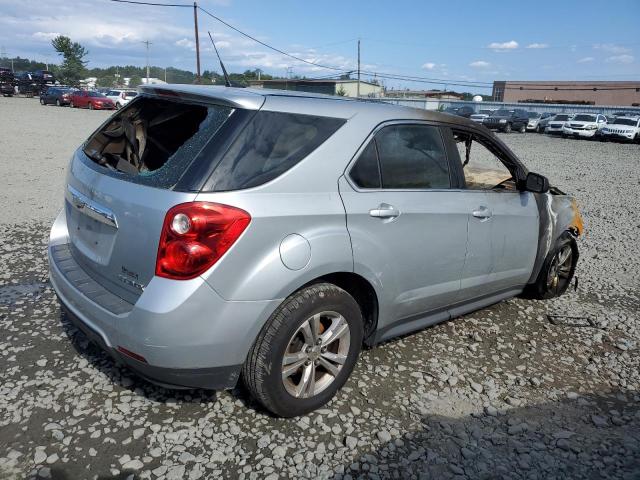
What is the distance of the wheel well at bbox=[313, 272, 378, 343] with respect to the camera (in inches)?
115

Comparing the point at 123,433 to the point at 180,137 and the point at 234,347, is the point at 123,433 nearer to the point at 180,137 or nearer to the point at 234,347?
the point at 234,347

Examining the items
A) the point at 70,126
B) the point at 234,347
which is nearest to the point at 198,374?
the point at 234,347

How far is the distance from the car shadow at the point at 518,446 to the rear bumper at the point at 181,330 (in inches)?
32.7

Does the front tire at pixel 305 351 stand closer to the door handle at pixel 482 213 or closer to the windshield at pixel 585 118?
the door handle at pixel 482 213

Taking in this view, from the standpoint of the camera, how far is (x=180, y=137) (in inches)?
109

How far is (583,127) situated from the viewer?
1179 inches

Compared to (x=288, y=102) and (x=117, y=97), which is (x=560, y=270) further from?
Result: (x=117, y=97)

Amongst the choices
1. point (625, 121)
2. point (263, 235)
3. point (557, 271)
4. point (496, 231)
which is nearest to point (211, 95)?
point (263, 235)

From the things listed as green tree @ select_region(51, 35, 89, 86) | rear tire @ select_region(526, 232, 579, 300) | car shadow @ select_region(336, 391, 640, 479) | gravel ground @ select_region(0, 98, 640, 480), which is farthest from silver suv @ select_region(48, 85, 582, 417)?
green tree @ select_region(51, 35, 89, 86)

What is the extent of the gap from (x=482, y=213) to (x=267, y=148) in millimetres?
1807

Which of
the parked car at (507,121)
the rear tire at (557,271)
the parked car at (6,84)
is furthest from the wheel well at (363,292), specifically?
the parked car at (6,84)

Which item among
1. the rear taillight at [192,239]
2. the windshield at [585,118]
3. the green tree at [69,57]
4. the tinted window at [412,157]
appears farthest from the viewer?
the green tree at [69,57]

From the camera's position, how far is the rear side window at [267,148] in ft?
8.12

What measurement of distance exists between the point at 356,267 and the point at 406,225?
0.49m
